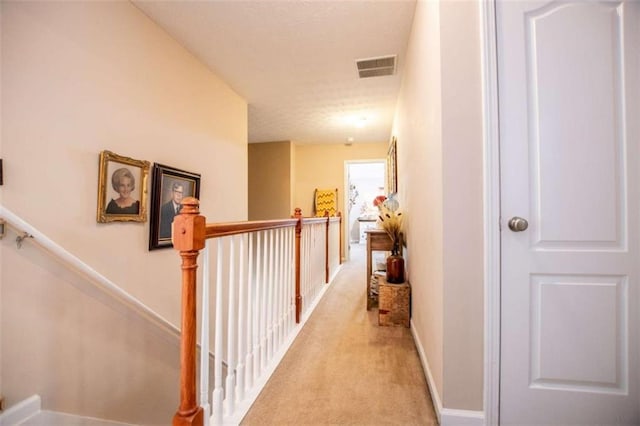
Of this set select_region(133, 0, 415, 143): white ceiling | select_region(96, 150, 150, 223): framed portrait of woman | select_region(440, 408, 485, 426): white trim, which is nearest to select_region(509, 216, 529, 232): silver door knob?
select_region(440, 408, 485, 426): white trim

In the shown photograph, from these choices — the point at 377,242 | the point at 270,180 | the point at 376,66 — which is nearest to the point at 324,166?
the point at 270,180

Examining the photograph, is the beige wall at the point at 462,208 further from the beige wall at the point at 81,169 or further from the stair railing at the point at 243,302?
the beige wall at the point at 81,169

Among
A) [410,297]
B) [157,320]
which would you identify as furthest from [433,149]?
[157,320]

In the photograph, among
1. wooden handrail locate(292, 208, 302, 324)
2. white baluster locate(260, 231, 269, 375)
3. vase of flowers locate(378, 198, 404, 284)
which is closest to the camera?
white baluster locate(260, 231, 269, 375)

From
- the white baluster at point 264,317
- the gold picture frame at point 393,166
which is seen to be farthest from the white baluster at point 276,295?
the gold picture frame at point 393,166

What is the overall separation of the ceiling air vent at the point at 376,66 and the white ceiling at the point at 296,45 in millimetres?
74

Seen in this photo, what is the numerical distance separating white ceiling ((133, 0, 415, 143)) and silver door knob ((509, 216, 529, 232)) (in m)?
1.85

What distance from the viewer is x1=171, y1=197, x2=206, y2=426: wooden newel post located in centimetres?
103

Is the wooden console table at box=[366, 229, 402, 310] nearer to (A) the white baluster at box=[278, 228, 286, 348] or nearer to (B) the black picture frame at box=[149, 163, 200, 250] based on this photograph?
(A) the white baluster at box=[278, 228, 286, 348]

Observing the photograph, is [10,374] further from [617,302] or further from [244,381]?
[617,302]

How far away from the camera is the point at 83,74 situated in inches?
68.7

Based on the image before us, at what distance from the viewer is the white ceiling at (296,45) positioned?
83.4 inches

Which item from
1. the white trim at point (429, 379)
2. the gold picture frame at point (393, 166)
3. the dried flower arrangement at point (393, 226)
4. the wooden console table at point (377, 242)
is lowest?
the white trim at point (429, 379)

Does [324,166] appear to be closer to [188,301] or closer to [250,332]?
[250,332]
